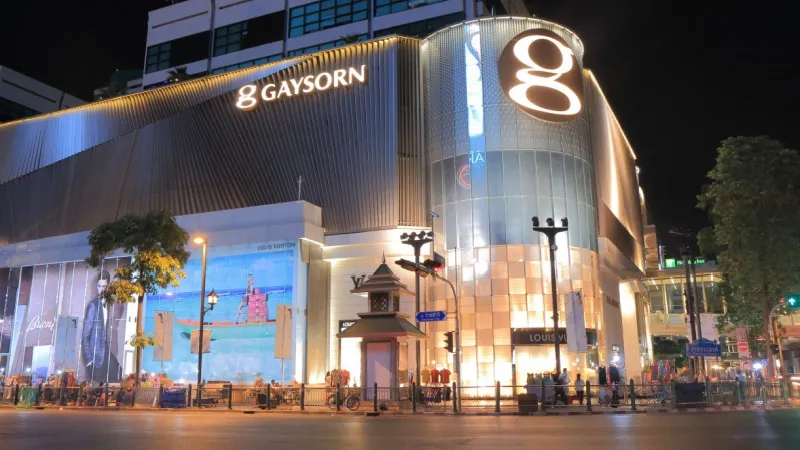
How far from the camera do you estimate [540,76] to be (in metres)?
40.5

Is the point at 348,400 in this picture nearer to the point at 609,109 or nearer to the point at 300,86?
the point at 300,86

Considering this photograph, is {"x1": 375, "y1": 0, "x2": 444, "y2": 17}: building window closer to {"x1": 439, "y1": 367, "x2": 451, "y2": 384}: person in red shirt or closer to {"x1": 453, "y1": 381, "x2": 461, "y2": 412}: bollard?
{"x1": 439, "y1": 367, "x2": 451, "y2": 384}: person in red shirt

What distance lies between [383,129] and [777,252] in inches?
940

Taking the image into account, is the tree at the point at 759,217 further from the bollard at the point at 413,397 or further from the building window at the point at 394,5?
the building window at the point at 394,5

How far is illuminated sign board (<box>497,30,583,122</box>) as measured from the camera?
1576 inches

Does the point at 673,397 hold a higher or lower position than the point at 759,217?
lower

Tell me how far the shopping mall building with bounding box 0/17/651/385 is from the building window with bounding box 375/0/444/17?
14.4m

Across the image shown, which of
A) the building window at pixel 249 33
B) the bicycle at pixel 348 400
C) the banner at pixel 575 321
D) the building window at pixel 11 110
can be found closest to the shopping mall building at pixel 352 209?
the bicycle at pixel 348 400

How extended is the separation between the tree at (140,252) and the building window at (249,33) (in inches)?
1301

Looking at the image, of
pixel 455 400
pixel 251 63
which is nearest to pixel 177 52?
pixel 251 63

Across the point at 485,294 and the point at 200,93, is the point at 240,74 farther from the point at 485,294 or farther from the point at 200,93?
the point at 485,294

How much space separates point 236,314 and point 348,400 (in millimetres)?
15384

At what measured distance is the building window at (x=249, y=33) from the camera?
6391 cm

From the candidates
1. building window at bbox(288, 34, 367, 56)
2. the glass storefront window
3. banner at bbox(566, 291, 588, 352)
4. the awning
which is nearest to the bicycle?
the awning
